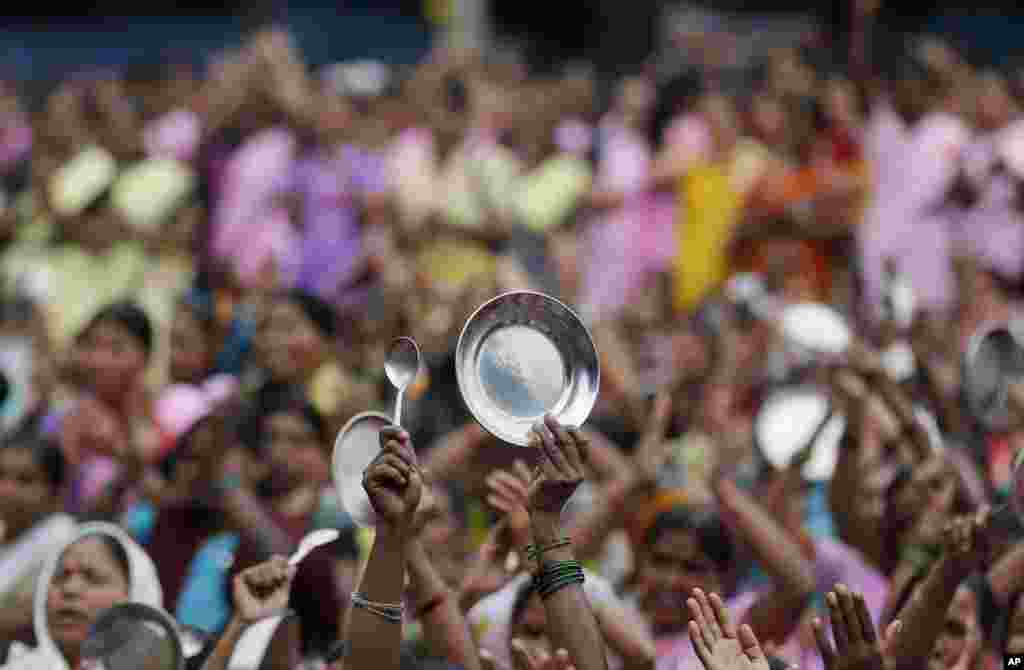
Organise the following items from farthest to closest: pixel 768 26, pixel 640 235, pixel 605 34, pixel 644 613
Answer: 1. pixel 605 34
2. pixel 768 26
3. pixel 640 235
4. pixel 644 613

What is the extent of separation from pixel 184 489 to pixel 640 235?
14.6 feet

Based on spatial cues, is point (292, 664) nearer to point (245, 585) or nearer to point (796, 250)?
point (245, 585)

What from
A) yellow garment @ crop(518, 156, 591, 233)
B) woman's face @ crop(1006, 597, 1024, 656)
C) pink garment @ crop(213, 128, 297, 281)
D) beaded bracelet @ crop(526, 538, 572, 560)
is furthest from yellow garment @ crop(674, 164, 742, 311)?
beaded bracelet @ crop(526, 538, 572, 560)

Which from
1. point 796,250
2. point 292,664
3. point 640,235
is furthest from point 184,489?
point 640,235

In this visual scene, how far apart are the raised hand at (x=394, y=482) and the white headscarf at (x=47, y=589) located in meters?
0.96

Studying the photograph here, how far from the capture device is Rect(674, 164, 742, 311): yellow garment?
30.5 feet

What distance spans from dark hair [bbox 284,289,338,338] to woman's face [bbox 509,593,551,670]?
2.55m

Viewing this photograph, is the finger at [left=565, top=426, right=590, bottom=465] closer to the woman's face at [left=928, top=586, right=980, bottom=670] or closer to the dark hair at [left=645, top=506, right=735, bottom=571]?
the woman's face at [left=928, top=586, right=980, bottom=670]

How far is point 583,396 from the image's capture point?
12.2 ft

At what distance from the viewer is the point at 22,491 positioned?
5.78m

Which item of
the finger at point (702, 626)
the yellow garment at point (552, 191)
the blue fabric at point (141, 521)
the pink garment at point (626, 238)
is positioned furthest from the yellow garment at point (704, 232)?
the finger at point (702, 626)

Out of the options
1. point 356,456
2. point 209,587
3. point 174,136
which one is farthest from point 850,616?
point 174,136

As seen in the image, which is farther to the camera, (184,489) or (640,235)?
(640,235)

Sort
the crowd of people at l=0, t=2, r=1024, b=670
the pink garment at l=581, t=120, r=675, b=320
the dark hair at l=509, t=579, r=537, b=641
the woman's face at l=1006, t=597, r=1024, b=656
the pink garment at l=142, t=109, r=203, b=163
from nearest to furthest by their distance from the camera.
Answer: the crowd of people at l=0, t=2, r=1024, b=670 < the woman's face at l=1006, t=597, r=1024, b=656 < the dark hair at l=509, t=579, r=537, b=641 < the pink garment at l=581, t=120, r=675, b=320 < the pink garment at l=142, t=109, r=203, b=163
